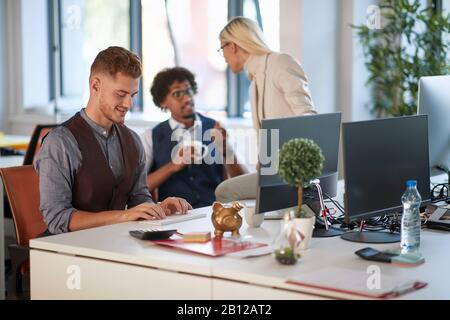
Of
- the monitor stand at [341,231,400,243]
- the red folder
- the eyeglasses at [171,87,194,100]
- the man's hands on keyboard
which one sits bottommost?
the monitor stand at [341,231,400,243]

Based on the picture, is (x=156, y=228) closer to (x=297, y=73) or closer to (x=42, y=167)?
(x=42, y=167)

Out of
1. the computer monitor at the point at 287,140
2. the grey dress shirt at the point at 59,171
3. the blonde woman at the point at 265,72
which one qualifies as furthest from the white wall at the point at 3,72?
the computer monitor at the point at 287,140

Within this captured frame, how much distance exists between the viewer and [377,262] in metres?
2.46

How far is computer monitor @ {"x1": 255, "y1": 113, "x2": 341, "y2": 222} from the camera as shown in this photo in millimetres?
2781

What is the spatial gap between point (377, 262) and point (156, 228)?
2.77ft

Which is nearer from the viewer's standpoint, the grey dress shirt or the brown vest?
the grey dress shirt

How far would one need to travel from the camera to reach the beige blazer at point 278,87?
170 inches

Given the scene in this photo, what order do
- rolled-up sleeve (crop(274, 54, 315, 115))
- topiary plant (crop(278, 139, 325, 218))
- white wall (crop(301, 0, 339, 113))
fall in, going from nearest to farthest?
topiary plant (crop(278, 139, 325, 218)) → rolled-up sleeve (crop(274, 54, 315, 115)) → white wall (crop(301, 0, 339, 113))

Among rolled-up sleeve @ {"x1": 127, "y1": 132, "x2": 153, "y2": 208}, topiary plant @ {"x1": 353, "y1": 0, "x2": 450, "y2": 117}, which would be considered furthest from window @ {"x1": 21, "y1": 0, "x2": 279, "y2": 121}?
rolled-up sleeve @ {"x1": 127, "y1": 132, "x2": 153, "y2": 208}

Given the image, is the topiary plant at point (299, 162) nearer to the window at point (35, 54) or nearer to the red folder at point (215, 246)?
the red folder at point (215, 246)

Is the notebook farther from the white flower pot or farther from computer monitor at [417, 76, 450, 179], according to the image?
computer monitor at [417, 76, 450, 179]

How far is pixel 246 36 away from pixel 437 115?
1.30 m

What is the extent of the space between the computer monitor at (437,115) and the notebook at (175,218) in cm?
108
